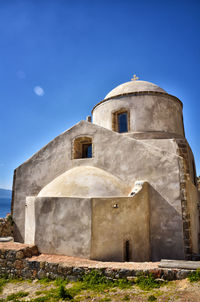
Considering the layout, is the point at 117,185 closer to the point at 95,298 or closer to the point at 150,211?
the point at 150,211

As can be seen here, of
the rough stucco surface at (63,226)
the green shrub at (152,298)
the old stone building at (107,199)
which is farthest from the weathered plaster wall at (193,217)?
the green shrub at (152,298)

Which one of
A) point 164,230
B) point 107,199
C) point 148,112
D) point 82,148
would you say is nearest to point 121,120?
point 148,112

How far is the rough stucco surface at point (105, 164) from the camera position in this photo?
870cm

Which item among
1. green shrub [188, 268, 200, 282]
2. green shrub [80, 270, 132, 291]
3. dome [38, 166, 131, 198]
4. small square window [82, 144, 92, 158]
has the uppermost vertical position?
small square window [82, 144, 92, 158]

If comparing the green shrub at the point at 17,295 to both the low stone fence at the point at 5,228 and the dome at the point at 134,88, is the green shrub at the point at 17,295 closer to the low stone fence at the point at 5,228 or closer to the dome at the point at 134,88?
the low stone fence at the point at 5,228

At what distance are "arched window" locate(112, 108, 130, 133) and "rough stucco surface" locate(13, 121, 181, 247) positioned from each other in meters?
2.28

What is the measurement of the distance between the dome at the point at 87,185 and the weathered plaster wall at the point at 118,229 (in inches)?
18.9

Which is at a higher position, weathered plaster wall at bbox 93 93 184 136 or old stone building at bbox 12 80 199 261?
weathered plaster wall at bbox 93 93 184 136

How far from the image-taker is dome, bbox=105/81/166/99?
1295 cm

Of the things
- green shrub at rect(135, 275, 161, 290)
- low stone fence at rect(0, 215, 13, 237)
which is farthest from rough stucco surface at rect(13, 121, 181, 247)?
green shrub at rect(135, 275, 161, 290)

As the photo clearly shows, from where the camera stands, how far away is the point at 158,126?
12.1m

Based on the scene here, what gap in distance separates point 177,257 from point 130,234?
1912mm

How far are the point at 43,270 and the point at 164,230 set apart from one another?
437 centimetres

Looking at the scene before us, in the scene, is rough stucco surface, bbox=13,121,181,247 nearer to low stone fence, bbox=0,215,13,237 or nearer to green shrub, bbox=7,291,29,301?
low stone fence, bbox=0,215,13,237
